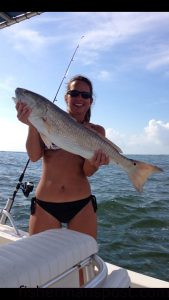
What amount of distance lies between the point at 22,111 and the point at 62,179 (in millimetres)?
795

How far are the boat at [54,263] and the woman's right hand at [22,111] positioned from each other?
1.17 metres

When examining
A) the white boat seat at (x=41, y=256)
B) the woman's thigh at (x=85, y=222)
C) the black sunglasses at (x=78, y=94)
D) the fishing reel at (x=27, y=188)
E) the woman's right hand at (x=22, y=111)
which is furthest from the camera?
the fishing reel at (x=27, y=188)

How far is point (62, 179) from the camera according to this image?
3.65m

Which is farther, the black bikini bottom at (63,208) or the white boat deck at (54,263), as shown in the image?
the black bikini bottom at (63,208)

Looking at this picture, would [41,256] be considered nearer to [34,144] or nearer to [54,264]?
[54,264]

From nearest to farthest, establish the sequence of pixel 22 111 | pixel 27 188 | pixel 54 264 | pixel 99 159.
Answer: pixel 54 264 → pixel 22 111 → pixel 99 159 → pixel 27 188

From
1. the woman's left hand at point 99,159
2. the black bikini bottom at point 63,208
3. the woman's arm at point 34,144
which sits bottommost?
the black bikini bottom at point 63,208

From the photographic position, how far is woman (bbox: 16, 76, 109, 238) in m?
3.63

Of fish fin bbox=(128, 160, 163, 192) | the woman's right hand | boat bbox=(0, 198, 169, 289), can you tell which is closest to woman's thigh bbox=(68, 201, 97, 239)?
fish fin bbox=(128, 160, 163, 192)

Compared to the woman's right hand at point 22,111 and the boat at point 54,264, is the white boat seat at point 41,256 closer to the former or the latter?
the boat at point 54,264

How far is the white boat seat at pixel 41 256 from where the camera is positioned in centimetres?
214

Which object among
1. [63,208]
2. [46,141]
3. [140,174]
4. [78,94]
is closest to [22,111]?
[46,141]

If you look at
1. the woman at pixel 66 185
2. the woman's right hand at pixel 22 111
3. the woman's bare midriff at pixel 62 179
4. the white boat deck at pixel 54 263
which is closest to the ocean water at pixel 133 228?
the woman at pixel 66 185

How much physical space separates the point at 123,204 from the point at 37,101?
974 cm
